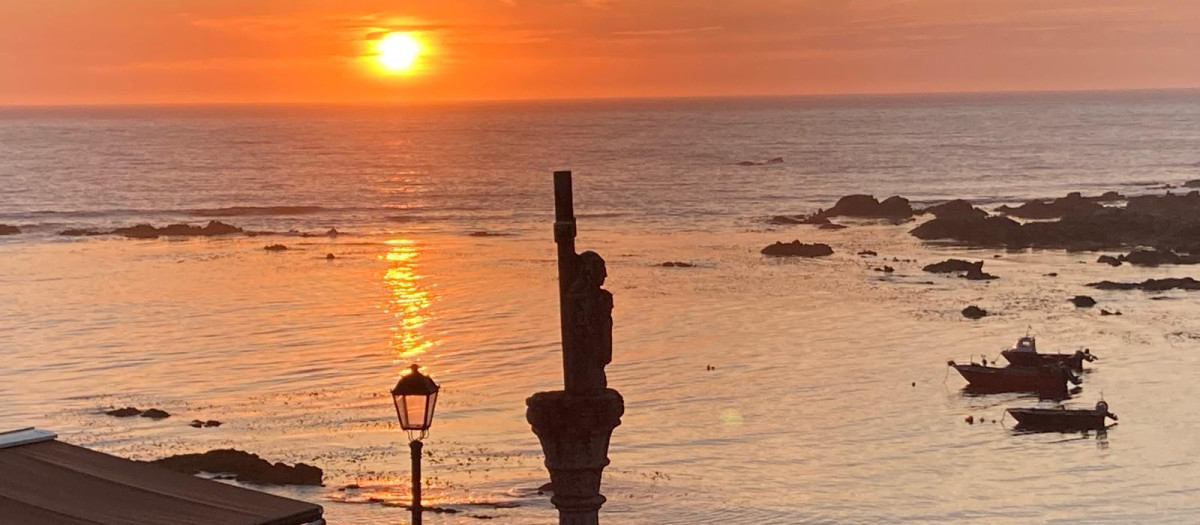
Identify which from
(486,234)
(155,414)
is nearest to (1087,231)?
(486,234)

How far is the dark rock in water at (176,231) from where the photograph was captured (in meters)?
95.5

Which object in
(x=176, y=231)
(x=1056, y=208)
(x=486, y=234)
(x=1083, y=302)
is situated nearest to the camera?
(x=1083, y=302)

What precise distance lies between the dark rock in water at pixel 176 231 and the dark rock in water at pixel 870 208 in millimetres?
37913

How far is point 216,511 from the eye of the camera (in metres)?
12.7

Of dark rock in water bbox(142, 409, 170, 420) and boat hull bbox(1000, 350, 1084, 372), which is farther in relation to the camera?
boat hull bbox(1000, 350, 1084, 372)

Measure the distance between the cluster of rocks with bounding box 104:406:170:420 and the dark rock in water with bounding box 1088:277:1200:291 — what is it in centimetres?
4021

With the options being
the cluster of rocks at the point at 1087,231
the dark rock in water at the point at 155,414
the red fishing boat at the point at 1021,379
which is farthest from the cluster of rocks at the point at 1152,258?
the dark rock in water at the point at 155,414

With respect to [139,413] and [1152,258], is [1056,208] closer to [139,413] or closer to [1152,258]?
[1152,258]

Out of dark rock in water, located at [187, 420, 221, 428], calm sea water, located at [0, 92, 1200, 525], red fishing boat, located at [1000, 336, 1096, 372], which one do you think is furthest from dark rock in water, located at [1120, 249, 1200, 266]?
dark rock in water, located at [187, 420, 221, 428]

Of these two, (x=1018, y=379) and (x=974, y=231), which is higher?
(x=974, y=231)

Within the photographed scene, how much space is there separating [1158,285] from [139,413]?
137 feet

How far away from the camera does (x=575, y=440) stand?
9688 mm

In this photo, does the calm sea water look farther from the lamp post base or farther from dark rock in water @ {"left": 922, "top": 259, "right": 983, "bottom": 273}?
the lamp post base

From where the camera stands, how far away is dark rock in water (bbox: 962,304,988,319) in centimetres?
5884
